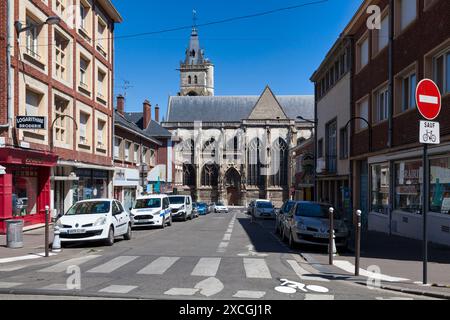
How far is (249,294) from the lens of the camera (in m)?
7.61

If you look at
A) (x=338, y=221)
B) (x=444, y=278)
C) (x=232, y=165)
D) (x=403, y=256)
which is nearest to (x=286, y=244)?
(x=338, y=221)

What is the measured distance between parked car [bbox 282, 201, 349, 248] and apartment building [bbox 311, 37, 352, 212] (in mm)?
10176

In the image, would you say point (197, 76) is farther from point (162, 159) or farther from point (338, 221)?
point (338, 221)

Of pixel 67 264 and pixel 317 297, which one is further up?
pixel 317 297

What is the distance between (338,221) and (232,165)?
63.5 meters

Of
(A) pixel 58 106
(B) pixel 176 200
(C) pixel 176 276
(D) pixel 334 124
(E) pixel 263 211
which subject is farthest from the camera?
(E) pixel 263 211

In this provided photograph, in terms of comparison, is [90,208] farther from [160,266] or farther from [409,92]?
[409,92]

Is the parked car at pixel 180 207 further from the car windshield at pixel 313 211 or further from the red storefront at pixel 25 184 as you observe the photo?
the car windshield at pixel 313 211

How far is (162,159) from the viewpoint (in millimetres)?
54594

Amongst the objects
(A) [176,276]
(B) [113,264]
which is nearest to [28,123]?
(B) [113,264]

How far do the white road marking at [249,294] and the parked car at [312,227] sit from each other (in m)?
6.58

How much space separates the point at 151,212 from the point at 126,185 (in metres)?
13.1

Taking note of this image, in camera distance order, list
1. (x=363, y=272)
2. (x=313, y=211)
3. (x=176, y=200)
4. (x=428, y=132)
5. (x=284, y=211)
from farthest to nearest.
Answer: (x=176, y=200) < (x=284, y=211) < (x=313, y=211) < (x=363, y=272) < (x=428, y=132)

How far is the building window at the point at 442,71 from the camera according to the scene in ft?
48.4
